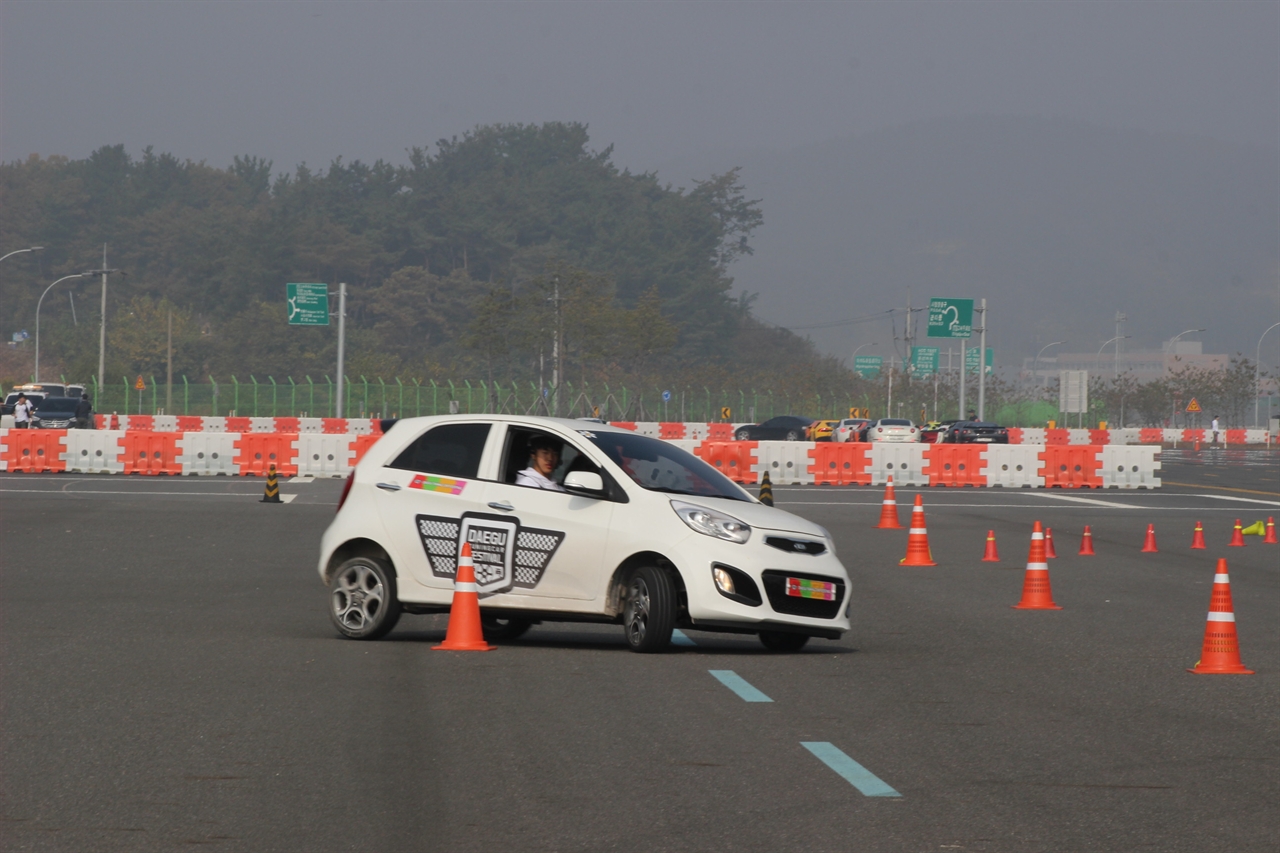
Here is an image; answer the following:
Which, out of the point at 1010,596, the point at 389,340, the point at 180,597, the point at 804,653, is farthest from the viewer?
the point at 389,340

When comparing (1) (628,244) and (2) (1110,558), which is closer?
(2) (1110,558)

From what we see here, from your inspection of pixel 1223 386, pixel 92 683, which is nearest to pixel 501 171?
pixel 1223 386

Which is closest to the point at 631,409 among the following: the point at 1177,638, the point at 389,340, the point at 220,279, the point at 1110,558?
the point at 389,340

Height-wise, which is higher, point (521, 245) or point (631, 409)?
point (521, 245)

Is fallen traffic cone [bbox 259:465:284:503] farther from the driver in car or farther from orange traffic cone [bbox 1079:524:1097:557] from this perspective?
the driver in car

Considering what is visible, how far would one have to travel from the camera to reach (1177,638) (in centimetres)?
1240

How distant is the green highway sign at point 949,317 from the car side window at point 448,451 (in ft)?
209

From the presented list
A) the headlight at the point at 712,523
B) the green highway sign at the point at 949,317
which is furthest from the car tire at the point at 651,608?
the green highway sign at the point at 949,317

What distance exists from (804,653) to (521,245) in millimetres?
118292

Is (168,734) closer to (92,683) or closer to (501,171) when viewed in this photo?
(92,683)

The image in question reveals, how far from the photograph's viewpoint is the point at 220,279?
120 meters

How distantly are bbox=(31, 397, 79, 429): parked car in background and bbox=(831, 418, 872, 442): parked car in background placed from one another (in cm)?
2806

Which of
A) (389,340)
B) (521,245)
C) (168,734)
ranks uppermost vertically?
Result: (521,245)

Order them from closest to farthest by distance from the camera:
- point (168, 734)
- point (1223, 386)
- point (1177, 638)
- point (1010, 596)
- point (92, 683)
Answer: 1. point (168, 734)
2. point (92, 683)
3. point (1177, 638)
4. point (1010, 596)
5. point (1223, 386)
